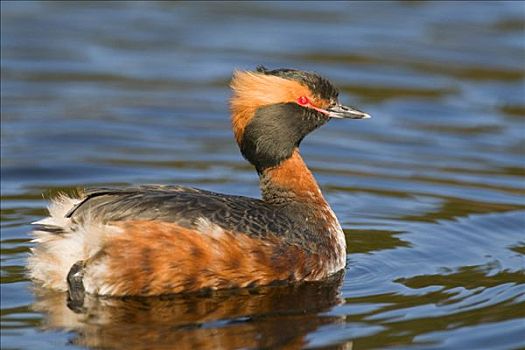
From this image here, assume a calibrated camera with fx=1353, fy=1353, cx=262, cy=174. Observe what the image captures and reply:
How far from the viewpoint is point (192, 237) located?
8641mm

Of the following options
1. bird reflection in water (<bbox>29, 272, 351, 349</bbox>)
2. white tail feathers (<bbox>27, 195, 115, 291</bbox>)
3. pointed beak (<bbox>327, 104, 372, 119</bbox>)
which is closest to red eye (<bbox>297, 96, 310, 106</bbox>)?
pointed beak (<bbox>327, 104, 372, 119</bbox>)

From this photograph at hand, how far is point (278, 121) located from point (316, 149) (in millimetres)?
3650

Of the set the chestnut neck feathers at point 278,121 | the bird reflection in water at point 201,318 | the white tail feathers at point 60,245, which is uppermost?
the chestnut neck feathers at point 278,121

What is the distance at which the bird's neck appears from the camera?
9.59 meters

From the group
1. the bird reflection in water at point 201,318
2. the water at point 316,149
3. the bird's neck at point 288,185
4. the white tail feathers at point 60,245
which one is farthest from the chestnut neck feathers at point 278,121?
the white tail feathers at point 60,245

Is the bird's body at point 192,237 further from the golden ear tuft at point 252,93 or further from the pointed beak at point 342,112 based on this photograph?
the pointed beak at point 342,112

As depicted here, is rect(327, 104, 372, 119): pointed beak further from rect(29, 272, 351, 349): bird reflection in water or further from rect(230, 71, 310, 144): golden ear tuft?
rect(29, 272, 351, 349): bird reflection in water

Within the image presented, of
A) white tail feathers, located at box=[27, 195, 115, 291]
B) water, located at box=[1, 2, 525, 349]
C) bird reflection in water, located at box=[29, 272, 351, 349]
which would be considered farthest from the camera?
white tail feathers, located at box=[27, 195, 115, 291]

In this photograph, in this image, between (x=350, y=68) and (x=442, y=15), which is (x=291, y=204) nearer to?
(x=350, y=68)

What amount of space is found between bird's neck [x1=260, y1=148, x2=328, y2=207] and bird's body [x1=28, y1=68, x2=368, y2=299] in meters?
0.11

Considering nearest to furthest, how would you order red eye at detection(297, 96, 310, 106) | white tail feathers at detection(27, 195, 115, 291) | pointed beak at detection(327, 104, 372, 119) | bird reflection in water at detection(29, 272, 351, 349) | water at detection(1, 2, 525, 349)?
bird reflection in water at detection(29, 272, 351, 349) < water at detection(1, 2, 525, 349) < white tail feathers at detection(27, 195, 115, 291) < red eye at detection(297, 96, 310, 106) < pointed beak at detection(327, 104, 372, 119)

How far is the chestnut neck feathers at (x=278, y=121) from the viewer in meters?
9.38

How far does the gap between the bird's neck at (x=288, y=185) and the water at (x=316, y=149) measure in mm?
583

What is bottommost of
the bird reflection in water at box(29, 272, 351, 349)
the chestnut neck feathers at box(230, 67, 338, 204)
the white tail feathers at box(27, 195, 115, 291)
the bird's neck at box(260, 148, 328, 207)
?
the bird reflection in water at box(29, 272, 351, 349)
